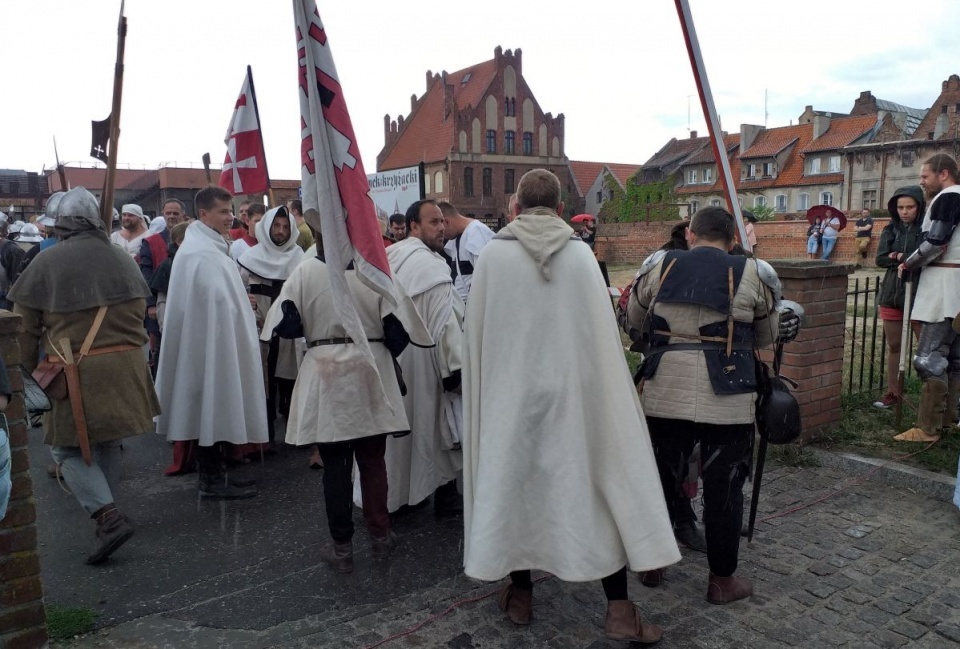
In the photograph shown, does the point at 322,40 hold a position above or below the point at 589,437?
above

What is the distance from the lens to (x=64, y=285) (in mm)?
3947

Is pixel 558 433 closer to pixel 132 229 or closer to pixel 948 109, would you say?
pixel 132 229

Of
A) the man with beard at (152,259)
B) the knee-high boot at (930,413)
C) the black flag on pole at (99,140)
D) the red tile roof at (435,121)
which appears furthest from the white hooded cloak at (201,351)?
the red tile roof at (435,121)

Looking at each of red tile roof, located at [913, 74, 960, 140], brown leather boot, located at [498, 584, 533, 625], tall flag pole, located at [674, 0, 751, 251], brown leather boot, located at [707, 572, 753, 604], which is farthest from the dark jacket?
red tile roof, located at [913, 74, 960, 140]

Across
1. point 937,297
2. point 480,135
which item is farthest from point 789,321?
point 480,135

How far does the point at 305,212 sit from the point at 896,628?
3.28 meters

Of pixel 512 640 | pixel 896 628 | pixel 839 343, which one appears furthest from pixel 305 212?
pixel 839 343

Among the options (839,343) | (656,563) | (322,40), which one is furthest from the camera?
(839,343)

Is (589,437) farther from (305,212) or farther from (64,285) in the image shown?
(64,285)

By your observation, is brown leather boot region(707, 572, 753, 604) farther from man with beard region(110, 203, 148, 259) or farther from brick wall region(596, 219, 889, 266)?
brick wall region(596, 219, 889, 266)

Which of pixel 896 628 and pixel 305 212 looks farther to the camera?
pixel 305 212

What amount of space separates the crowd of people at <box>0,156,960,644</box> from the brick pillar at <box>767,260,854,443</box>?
58 centimetres

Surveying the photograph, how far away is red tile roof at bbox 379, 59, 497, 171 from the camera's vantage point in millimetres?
53469

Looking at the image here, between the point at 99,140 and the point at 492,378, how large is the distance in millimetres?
3720
